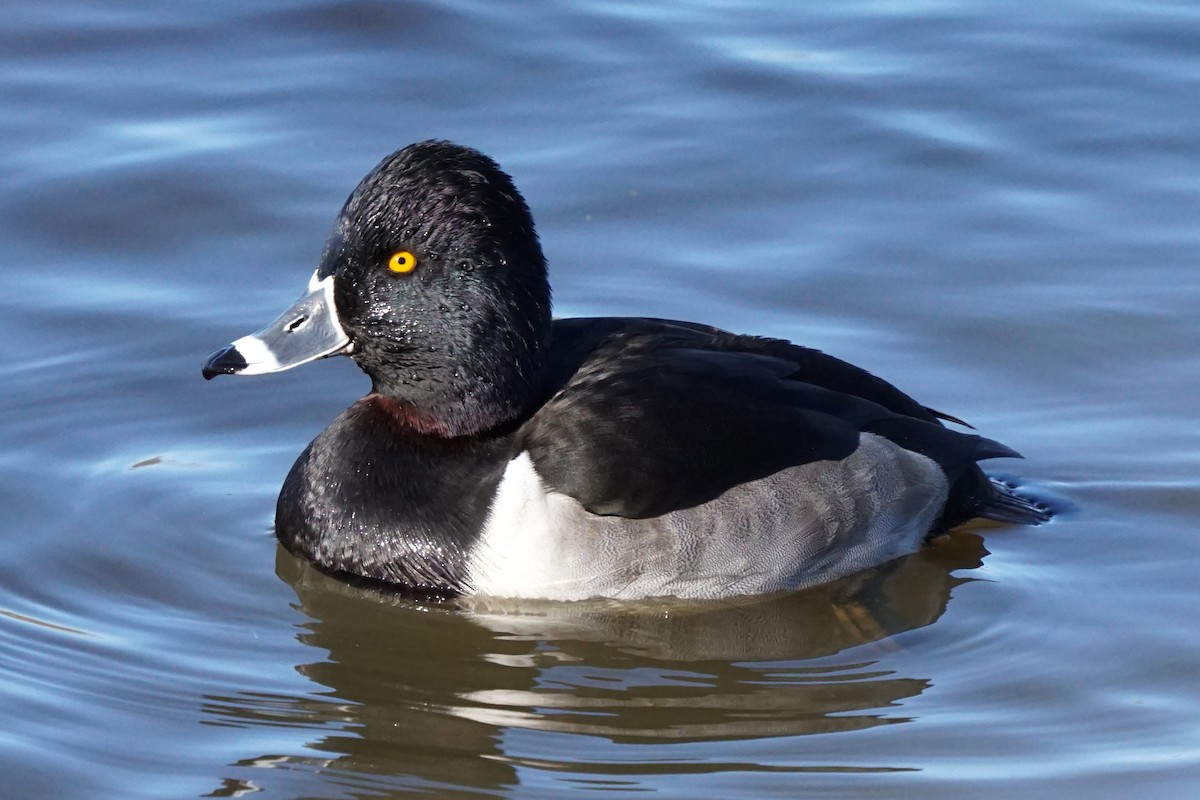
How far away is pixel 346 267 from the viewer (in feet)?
20.3

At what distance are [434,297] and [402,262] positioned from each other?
16 cm

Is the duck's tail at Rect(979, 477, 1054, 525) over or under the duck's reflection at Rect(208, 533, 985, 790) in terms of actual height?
over

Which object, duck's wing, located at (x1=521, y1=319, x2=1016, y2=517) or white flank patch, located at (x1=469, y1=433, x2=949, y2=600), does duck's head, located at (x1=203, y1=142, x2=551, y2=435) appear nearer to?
duck's wing, located at (x1=521, y1=319, x2=1016, y2=517)

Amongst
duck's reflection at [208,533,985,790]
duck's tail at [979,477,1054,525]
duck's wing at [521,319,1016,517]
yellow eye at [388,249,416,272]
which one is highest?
yellow eye at [388,249,416,272]

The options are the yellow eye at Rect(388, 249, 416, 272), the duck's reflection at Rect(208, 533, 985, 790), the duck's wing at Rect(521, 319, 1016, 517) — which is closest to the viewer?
the duck's reflection at Rect(208, 533, 985, 790)

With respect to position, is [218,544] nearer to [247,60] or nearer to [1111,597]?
[1111,597]

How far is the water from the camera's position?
17.8 ft

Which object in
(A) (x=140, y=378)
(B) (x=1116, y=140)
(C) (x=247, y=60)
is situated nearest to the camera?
(A) (x=140, y=378)

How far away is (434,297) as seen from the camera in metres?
6.17

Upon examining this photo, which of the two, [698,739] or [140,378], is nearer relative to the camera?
[698,739]

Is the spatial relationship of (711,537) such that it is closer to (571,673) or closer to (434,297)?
(571,673)

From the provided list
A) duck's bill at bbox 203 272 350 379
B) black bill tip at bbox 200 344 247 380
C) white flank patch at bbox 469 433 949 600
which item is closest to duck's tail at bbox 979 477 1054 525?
white flank patch at bbox 469 433 949 600

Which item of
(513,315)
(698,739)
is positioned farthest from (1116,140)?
(698,739)

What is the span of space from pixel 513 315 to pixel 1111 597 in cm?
231
